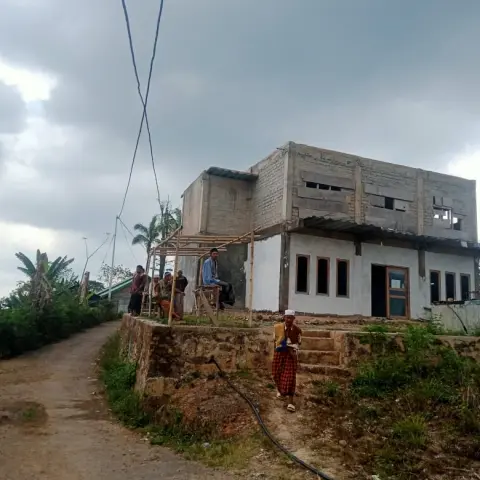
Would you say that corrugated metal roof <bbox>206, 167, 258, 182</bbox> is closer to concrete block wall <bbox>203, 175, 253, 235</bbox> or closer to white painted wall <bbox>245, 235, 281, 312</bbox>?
concrete block wall <bbox>203, 175, 253, 235</bbox>

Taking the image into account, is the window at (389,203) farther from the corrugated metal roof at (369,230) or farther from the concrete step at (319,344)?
the concrete step at (319,344)

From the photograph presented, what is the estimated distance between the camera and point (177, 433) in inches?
259

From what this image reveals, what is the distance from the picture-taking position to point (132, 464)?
5590mm

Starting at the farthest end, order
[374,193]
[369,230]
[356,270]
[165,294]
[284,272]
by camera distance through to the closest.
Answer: [374,193] → [356,270] → [369,230] → [284,272] → [165,294]

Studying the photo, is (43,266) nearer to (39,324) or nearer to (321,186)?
(39,324)

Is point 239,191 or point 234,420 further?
point 239,191

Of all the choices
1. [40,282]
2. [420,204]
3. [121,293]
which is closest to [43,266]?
[40,282]

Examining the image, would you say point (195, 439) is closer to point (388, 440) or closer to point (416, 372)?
point (388, 440)

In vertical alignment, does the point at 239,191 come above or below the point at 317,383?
above

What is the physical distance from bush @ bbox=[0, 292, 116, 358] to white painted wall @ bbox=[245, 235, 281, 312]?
7599mm

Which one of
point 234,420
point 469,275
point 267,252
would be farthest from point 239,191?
point 234,420

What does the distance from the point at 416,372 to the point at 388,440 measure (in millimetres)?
2209

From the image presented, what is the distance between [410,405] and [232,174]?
554 inches

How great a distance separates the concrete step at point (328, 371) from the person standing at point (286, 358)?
0.82 meters
